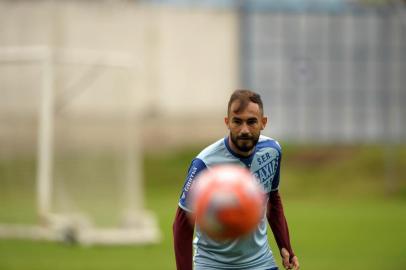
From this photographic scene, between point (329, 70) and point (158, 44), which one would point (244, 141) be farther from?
point (329, 70)

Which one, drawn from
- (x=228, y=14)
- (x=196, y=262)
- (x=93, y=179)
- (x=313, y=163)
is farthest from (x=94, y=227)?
(x=228, y=14)

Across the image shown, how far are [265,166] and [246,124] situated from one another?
54 cm

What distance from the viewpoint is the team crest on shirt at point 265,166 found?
6867 millimetres

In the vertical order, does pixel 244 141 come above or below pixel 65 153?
above

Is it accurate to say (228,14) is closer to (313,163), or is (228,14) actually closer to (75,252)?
(313,163)

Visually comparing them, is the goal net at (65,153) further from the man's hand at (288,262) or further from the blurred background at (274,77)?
the man's hand at (288,262)

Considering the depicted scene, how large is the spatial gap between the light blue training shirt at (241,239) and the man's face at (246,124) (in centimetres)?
22

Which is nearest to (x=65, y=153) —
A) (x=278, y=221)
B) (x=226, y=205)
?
(x=278, y=221)

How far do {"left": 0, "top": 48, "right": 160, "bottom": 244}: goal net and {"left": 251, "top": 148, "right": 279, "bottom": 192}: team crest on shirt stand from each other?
32.4 feet

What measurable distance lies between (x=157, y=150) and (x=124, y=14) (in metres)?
4.72

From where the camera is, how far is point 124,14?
33.8 m

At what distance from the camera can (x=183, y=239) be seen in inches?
263

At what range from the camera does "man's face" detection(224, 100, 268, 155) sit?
6.48 metres

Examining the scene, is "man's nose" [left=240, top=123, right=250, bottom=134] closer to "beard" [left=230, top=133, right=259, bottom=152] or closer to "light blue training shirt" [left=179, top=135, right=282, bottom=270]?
"beard" [left=230, top=133, right=259, bottom=152]
